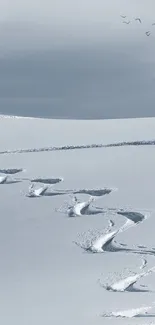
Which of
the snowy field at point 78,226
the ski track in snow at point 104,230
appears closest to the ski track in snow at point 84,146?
the snowy field at point 78,226

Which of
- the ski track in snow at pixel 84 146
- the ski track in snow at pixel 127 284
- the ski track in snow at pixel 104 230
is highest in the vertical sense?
the ski track in snow at pixel 84 146

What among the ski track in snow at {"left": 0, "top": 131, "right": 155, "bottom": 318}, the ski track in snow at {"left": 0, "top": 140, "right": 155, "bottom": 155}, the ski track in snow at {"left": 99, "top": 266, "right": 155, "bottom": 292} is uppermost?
the ski track in snow at {"left": 0, "top": 140, "right": 155, "bottom": 155}

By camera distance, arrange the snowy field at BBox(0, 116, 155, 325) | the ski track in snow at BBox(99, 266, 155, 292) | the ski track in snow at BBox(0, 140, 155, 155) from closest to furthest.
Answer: the snowy field at BBox(0, 116, 155, 325) < the ski track in snow at BBox(99, 266, 155, 292) < the ski track in snow at BBox(0, 140, 155, 155)

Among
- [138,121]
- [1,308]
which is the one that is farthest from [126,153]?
[1,308]

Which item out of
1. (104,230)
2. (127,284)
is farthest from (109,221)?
(127,284)

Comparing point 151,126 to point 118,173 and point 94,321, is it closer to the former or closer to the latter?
point 118,173

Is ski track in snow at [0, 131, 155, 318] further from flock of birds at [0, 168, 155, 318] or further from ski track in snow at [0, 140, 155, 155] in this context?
ski track in snow at [0, 140, 155, 155]

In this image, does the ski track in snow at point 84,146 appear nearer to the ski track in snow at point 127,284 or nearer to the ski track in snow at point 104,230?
the ski track in snow at point 104,230

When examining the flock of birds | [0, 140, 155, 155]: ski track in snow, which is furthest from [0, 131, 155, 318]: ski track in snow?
[0, 140, 155, 155]: ski track in snow

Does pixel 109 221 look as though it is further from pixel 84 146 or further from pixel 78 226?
pixel 84 146
